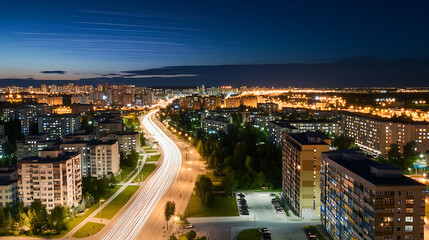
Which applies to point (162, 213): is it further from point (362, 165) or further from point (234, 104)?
point (234, 104)

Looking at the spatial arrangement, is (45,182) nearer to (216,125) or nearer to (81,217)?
(81,217)

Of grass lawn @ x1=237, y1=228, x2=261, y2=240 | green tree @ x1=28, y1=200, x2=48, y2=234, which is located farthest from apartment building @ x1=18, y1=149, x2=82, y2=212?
grass lawn @ x1=237, y1=228, x2=261, y2=240

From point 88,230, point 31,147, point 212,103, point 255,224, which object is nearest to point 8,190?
point 88,230

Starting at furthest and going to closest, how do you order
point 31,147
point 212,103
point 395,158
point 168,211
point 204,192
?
point 212,103 → point 31,147 → point 395,158 → point 204,192 → point 168,211

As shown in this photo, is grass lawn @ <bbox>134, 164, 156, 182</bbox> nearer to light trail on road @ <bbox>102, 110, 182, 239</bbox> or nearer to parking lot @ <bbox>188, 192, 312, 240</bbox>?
light trail on road @ <bbox>102, 110, 182, 239</bbox>

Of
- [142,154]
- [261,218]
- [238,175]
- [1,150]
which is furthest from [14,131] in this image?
[261,218]

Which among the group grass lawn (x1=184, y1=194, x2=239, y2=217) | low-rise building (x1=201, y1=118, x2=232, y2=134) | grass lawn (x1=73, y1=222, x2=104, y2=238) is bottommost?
grass lawn (x1=73, y1=222, x2=104, y2=238)

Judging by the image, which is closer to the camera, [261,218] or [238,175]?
[261,218]
